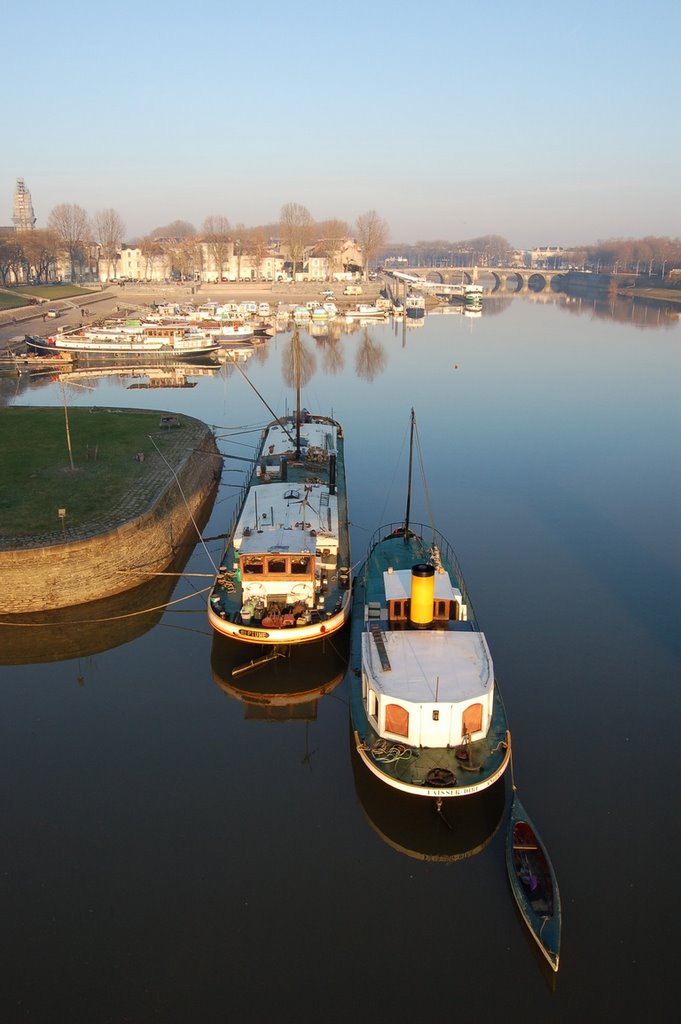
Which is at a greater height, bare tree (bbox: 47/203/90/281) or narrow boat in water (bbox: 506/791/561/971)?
bare tree (bbox: 47/203/90/281)

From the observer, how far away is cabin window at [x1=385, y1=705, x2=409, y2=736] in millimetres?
18562

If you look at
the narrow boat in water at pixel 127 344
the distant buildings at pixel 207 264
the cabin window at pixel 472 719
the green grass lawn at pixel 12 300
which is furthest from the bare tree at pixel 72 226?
the cabin window at pixel 472 719

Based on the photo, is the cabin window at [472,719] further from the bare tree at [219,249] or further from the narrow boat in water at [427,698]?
the bare tree at [219,249]

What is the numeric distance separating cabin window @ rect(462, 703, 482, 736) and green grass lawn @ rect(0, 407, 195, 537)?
1854 centimetres

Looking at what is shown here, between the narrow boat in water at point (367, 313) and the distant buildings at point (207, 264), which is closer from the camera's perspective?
the narrow boat in water at point (367, 313)

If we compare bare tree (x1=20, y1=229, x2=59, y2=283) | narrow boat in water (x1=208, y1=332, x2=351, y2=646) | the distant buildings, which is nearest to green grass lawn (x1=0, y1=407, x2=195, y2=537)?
narrow boat in water (x1=208, y1=332, x2=351, y2=646)

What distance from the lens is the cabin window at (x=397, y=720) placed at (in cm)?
1856

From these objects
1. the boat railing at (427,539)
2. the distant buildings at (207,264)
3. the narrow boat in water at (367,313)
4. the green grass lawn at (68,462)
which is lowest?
the boat railing at (427,539)

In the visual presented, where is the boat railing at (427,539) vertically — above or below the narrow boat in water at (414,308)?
below

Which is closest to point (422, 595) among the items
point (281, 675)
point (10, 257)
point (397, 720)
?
point (397, 720)

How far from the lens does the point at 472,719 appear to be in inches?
735

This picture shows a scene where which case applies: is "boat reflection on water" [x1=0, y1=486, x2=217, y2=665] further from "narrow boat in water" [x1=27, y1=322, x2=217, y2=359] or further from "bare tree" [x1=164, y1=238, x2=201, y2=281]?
"bare tree" [x1=164, y1=238, x2=201, y2=281]

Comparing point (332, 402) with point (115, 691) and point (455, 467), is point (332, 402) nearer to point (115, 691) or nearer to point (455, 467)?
point (455, 467)

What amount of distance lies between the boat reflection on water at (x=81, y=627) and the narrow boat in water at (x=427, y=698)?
9.64 m
